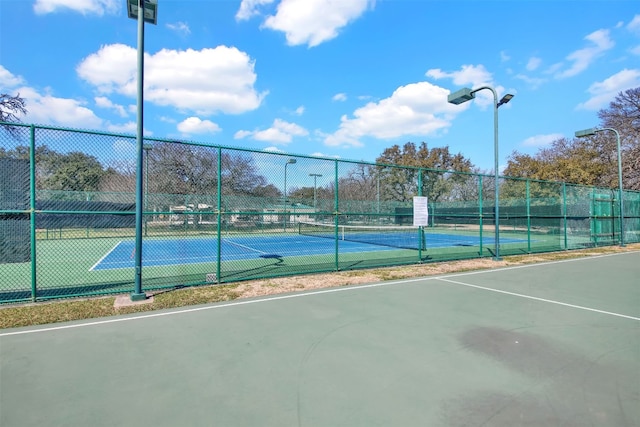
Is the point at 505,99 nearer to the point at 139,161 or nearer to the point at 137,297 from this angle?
the point at 139,161

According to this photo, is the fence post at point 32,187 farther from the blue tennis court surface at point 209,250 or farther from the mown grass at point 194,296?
the blue tennis court surface at point 209,250

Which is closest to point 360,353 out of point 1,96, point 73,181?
point 73,181

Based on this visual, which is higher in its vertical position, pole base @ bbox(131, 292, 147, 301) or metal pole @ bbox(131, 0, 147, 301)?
metal pole @ bbox(131, 0, 147, 301)

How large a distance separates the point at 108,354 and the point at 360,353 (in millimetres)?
2949

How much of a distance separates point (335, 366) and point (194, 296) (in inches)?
158

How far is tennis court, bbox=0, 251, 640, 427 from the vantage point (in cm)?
283

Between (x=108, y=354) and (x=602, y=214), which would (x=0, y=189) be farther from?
(x=602, y=214)

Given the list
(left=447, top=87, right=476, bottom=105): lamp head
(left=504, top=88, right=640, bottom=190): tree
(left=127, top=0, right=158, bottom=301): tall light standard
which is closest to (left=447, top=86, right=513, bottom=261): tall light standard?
(left=447, top=87, right=476, bottom=105): lamp head

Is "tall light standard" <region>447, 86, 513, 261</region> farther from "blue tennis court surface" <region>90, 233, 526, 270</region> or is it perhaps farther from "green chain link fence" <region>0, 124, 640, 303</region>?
"blue tennis court surface" <region>90, 233, 526, 270</region>

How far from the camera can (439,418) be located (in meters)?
2.75

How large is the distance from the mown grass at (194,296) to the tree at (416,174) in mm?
8709

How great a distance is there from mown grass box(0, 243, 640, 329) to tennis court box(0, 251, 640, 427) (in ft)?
1.39

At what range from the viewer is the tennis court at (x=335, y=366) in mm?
2825

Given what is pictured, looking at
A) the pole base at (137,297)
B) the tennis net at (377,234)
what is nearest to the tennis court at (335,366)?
the pole base at (137,297)
